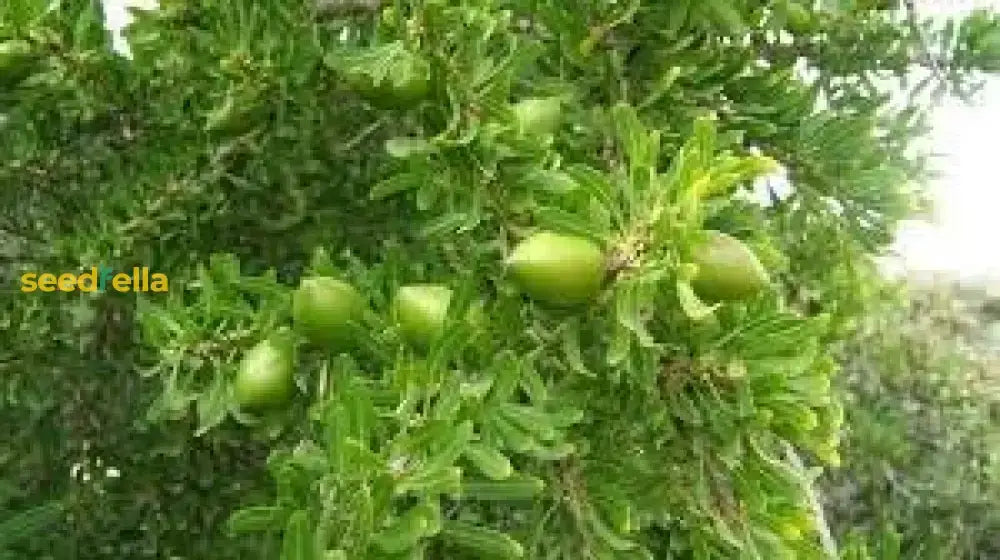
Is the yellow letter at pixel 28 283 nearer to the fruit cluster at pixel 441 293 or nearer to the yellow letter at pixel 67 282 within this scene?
the yellow letter at pixel 67 282

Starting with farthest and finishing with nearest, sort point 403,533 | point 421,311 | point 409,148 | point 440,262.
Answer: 1. point 440,262
2. point 409,148
3. point 421,311
4. point 403,533

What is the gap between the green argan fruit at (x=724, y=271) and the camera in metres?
1.28

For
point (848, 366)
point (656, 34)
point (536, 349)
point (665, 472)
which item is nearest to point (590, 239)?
point (536, 349)

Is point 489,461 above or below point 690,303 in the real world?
below

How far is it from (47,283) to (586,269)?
952 millimetres

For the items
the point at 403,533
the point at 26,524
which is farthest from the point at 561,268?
the point at 26,524

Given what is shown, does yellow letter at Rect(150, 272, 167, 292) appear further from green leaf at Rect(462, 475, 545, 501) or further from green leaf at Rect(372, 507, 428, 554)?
green leaf at Rect(372, 507, 428, 554)

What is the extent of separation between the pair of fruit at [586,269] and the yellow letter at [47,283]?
86cm

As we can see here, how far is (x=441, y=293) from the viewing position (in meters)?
1.39

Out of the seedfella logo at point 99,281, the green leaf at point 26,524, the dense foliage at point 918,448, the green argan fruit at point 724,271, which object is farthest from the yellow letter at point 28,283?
the dense foliage at point 918,448

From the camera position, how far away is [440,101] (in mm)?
1520

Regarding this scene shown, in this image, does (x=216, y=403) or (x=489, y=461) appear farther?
(x=216, y=403)

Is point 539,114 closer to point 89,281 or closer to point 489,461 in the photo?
point 489,461

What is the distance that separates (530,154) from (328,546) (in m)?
0.43
